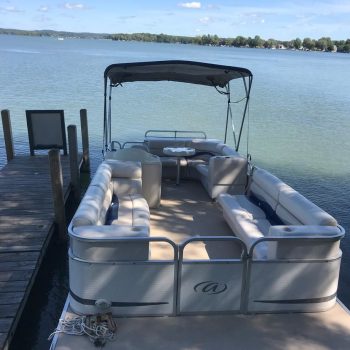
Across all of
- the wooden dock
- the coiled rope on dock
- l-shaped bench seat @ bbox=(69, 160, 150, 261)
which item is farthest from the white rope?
the wooden dock

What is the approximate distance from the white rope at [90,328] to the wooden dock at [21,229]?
883mm

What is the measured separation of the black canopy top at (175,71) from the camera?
6156mm

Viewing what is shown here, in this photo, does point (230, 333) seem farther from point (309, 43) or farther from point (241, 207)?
point (309, 43)

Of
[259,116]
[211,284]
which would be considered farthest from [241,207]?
[259,116]

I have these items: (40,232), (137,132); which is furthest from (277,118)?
(40,232)

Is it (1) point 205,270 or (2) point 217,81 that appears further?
(2) point 217,81

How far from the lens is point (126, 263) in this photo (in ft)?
11.3

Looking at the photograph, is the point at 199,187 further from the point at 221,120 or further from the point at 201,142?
the point at 221,120

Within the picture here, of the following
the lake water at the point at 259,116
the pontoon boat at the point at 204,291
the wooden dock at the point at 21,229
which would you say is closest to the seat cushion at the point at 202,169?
the wooden dock at the point at 21,229

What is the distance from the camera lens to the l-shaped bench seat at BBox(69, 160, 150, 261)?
343 cm

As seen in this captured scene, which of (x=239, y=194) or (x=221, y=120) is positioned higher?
(x=239, y=194)

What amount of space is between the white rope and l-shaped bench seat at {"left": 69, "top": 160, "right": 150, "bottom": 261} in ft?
1.67

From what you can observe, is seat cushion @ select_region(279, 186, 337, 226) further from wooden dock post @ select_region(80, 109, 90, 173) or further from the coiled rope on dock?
wooden dock post @ select_region(80, 109, 90, 173)

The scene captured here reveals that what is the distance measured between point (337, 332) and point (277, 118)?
55.9 ft
